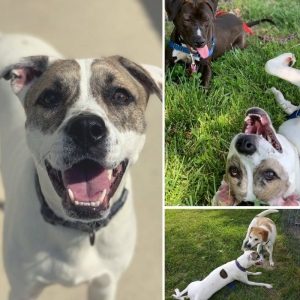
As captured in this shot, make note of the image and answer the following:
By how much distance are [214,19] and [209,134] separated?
0.62m

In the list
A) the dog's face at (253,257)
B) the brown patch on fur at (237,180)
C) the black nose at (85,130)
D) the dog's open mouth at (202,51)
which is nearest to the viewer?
the black nose at (85,130)

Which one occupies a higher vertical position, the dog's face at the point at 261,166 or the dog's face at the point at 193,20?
the dog's face at the point at 193,20

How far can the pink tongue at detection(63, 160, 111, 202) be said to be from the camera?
309 cm

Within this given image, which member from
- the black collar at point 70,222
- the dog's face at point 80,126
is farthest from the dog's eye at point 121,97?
the black collar at point 70,222

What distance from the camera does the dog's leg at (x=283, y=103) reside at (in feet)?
11.3

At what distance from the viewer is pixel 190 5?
3.39 metres

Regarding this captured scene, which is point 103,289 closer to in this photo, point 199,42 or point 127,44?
point 127,44

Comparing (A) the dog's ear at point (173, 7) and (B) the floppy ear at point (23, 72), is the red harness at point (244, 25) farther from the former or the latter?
(B) the floppy ear at point (23, 72)

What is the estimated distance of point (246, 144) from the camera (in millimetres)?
3230

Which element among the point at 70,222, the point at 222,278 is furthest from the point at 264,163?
the point at 70,222

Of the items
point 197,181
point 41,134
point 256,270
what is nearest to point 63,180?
point 41,134

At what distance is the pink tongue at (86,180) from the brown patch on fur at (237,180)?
23.8 inches

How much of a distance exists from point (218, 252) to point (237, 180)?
0.41 meters

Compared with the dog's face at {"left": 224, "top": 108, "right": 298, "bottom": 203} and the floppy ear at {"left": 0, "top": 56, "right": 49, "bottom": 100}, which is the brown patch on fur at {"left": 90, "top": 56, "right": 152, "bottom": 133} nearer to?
the floppy ear at {"left": 0, "top": 56, "right": 49, "bottom": 100}
